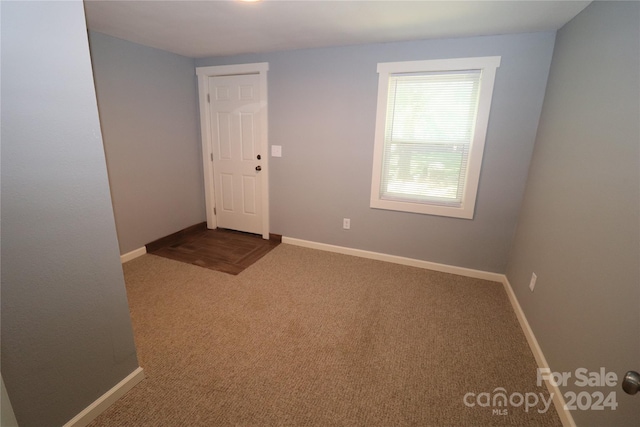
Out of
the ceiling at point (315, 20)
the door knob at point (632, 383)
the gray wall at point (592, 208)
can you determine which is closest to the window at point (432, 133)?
the ceiling at point (315, 20)

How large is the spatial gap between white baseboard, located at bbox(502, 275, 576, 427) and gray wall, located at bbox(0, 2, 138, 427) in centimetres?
244

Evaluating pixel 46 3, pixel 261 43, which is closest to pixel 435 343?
pixel 46 3

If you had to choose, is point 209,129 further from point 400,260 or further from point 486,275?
point 486,275

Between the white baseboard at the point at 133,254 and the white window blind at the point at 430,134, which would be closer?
the white window blind at the point at 430,134

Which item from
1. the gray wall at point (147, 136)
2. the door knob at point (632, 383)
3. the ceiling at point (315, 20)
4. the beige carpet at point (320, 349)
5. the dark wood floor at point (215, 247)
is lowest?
the beige carpet at point (320, 349)

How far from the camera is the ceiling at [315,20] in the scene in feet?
6.40

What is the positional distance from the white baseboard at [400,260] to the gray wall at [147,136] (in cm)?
156

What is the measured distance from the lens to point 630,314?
114 centimetres

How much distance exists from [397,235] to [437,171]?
2.65 feet

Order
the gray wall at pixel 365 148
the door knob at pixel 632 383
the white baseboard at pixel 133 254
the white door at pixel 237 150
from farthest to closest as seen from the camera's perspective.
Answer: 1. the white door at pixel 237 150
2. the white baseboard at pixel 133 254
3. the gray wall at pixel 365 148
4. the door knob at pixel 632 383

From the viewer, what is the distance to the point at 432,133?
2834mm

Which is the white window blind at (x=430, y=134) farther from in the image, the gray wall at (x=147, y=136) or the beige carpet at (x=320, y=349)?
the gray wall at (x=147, y=136)

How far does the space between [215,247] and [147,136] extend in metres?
1.50

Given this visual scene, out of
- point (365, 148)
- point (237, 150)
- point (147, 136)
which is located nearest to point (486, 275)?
point (365, 148)
